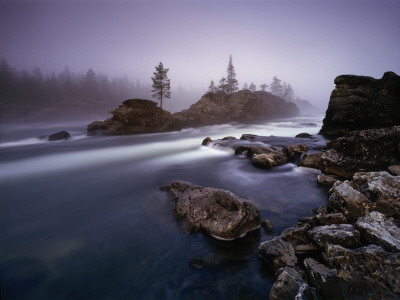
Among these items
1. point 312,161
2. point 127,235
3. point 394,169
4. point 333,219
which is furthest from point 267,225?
point 312,161

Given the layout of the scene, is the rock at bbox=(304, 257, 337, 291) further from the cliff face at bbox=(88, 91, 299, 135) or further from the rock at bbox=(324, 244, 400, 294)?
the cliff face at bbox=(88, 91, 299, 135)

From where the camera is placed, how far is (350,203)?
16.3ft

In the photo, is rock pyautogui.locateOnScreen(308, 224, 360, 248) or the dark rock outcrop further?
the dark rock outcrop

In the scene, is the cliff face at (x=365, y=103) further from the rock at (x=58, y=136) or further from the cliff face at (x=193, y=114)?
the rock at (x=58, y=136)

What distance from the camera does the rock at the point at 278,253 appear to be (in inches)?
148

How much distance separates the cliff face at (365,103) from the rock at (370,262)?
1622 centimetres

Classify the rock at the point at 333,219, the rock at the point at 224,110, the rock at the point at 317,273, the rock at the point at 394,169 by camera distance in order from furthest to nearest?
the rock at the point at 224,110 → the rock at the point at 394,169 → the rock at the point at 333,219 → the rock at the point at 317,273

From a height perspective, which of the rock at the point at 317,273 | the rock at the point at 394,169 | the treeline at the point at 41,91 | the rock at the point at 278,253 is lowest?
the rock at the point at 278,253

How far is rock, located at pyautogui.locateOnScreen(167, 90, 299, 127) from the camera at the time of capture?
116 ft

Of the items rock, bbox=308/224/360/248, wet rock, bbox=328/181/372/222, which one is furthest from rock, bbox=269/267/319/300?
wet rock, bbox=328/181/372/222

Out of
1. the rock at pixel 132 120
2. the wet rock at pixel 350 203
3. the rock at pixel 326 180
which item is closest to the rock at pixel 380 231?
the wet rock at pixel 350 203

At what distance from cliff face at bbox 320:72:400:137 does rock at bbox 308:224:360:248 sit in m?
15.6

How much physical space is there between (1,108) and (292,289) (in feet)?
250

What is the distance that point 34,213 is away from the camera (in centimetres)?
657
